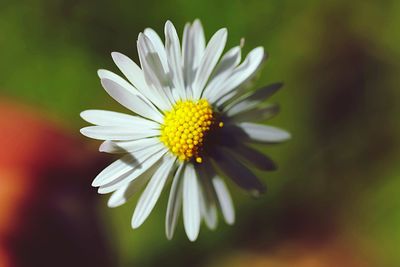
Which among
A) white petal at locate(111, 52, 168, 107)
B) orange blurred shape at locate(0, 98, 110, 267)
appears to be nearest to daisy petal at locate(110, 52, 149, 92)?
white petal at locate(111, 52, 168, 107)

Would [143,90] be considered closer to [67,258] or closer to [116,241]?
[67,258]

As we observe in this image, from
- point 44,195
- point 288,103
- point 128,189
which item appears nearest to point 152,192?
point 128,189

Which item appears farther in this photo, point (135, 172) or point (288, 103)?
point (288, 103)

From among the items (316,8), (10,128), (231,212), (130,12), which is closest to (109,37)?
(130,12)

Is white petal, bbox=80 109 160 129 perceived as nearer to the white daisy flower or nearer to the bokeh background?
the white daisy flower

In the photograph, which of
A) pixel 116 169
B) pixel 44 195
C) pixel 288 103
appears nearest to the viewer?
pixel 116 169

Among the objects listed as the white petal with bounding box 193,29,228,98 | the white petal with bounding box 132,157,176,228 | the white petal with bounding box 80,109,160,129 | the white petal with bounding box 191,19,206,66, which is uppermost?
the white petal with bounding box 191,19,206,66

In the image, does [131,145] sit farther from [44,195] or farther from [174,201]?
[44,195]
